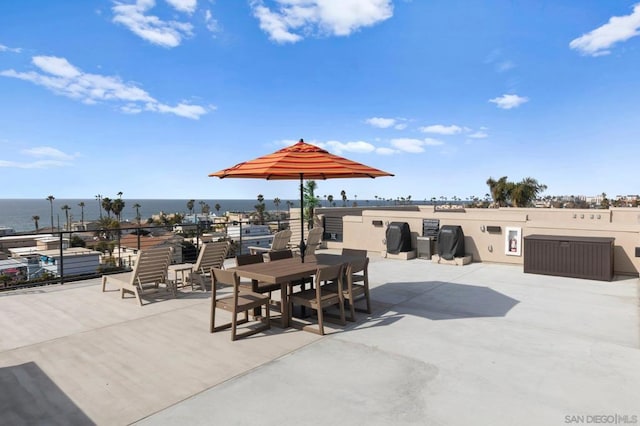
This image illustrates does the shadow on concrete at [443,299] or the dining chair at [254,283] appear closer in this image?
the dining chair at [254,283]

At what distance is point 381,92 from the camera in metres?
20.8

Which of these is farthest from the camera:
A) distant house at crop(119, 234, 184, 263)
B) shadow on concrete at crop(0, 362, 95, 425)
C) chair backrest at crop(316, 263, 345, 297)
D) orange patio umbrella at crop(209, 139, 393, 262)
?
distant house at crop(119, 234, 184, 263)

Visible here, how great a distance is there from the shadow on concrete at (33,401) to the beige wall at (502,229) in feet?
29.1

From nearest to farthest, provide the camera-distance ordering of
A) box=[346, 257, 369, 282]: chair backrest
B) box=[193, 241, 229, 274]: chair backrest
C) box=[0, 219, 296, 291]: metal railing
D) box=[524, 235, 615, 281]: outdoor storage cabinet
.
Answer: box=[346, 257, 369, 282]: chair backrest
box=[193, 241, 229, 274]: chair backrest
box=[524, 235, 615, 281]: outdoor storage cabinet
box=[0, 219, 296, 291]: metal railing

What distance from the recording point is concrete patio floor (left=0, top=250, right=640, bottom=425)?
8.52 feet

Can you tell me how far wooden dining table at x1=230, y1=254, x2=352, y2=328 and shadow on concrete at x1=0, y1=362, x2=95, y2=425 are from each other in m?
2.01

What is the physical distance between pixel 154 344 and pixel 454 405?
3146 millimetres

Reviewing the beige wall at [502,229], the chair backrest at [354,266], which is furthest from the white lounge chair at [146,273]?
the beige wall at [502,229]

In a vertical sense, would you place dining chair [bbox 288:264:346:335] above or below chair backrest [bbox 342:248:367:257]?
below

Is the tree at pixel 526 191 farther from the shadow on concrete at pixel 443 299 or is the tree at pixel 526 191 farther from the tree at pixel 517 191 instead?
the shadow on concrete at pixel 443 299

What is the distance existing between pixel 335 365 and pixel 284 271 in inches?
56.3

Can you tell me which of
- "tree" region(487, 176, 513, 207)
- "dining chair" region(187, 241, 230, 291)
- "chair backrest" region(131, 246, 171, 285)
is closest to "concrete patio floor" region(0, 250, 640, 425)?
"chair backrest" region(131, 246, 171, 285)

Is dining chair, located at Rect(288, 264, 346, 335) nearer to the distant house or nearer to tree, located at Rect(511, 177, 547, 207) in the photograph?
the distant house

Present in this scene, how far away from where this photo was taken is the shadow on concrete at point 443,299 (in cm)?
508
